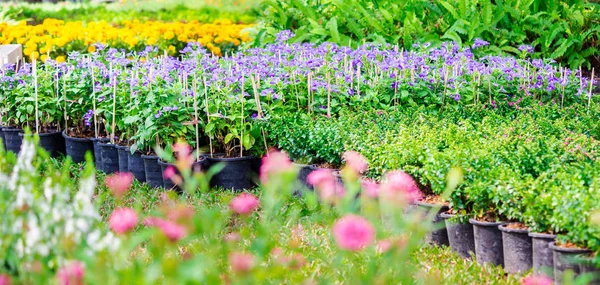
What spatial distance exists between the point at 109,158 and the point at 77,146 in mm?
459

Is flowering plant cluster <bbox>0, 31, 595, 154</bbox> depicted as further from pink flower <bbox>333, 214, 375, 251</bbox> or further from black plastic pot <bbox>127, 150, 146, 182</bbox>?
pink flower <bbox>333, 214, 375, 251</bbox>

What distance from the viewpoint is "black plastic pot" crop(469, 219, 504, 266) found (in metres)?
3.87

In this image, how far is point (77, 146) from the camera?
6.32 m

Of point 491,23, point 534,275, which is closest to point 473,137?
point 534,275

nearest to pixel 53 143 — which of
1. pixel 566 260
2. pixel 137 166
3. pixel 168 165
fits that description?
pixel 137 166

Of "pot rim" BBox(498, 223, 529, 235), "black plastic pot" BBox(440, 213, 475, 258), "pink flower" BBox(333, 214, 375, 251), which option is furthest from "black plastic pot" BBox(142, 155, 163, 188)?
"pink flower" BBox(333, 214, 375, 251)

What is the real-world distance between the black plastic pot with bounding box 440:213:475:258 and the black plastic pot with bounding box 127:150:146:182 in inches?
98.7

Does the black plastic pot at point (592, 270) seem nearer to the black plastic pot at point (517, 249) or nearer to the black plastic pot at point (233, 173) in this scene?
the black plastic pot at point (517, 249)

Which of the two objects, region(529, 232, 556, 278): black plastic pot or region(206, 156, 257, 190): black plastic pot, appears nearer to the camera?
region(529, 232, 556, 278): black plastic pot

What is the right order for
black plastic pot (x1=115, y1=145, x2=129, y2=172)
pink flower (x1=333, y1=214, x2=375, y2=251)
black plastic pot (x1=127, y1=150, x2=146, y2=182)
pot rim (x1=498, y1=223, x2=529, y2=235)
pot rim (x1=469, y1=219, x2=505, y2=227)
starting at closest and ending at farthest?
pink flower (x1=333, y1=214, x2=375, y2=251), pot rim (x1=498, y1=223, x2=529, y2=235), pot rim (x1=469, y1=219, x2=505, y2=227), black plastic pot (x1=127, y1=150, x2=146, y2=182), black plastic pot (x1=115, y1=145, x2=129, y2=172)

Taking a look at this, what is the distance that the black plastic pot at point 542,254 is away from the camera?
138 inches

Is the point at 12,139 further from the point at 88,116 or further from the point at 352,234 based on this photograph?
the point at 352,234

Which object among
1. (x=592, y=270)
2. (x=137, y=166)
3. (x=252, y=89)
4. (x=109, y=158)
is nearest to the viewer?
(x=592, y=270)

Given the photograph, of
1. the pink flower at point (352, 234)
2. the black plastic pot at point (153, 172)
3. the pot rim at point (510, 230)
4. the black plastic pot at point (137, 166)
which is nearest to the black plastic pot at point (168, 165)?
the black plastic pot at point (153, 172)
